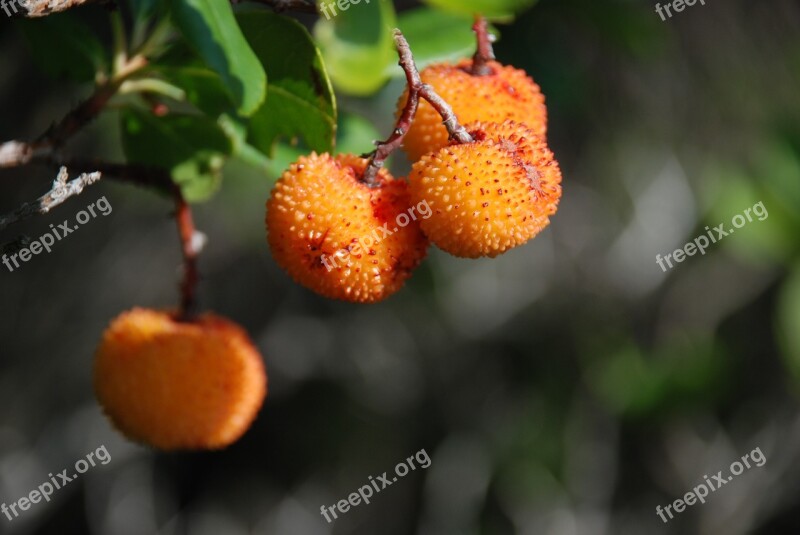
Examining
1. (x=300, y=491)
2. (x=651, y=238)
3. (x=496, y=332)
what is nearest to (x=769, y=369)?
(x=651, y=238)

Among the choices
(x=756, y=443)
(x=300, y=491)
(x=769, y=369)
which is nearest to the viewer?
(x=756, y=443)

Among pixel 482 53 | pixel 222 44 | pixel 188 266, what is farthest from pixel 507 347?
pixel 222 44

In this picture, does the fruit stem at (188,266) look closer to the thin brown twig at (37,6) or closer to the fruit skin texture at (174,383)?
the fruit skin texture at (174,383)

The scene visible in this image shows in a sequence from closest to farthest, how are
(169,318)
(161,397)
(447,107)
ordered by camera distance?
(447,107), (161,397), (169,318)

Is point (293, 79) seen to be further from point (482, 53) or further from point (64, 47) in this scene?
point (64, 47)

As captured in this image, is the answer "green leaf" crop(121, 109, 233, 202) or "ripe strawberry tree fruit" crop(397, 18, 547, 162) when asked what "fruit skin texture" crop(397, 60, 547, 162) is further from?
"green leaf" crop(121, 109, 233, 202)

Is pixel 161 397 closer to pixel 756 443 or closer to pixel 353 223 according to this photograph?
pixel 353 223

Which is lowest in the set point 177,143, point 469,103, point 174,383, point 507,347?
point 507,347
